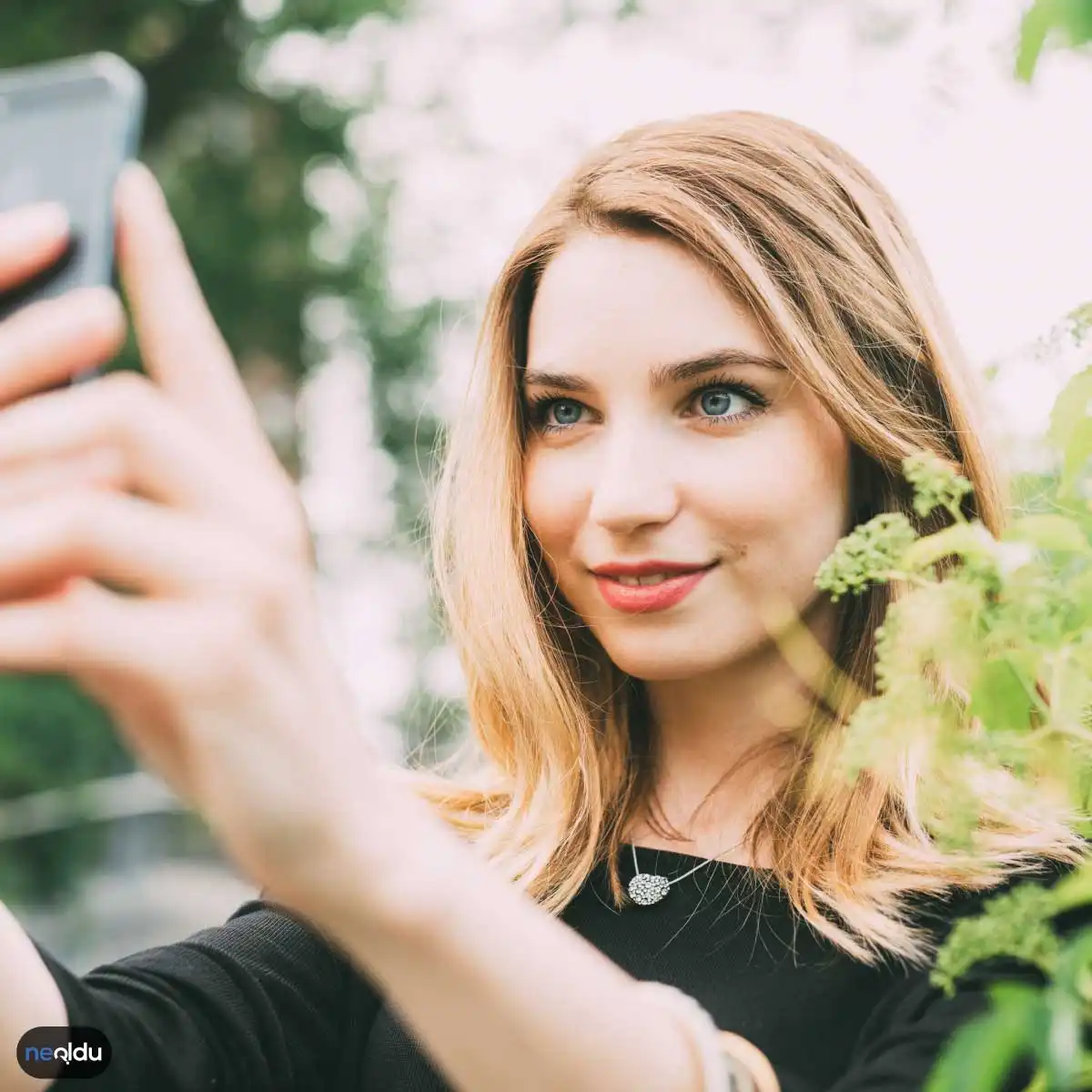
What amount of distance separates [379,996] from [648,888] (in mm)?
446

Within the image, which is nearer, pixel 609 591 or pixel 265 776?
pixel 265 776

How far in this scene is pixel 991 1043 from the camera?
761 millimetres

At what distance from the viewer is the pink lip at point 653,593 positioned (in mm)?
1865

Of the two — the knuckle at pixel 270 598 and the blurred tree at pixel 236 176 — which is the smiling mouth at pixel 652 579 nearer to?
the knuckle at pixel 270 598

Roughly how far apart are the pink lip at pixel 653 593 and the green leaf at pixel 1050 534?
92 cm

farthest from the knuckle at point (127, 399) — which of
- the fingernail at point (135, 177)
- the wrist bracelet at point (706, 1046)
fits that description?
the wrist bracelet at point (706, 1046)

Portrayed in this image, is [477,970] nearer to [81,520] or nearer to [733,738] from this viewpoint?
[81,520]

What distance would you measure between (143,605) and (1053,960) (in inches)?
23.3

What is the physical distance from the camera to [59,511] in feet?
2.53

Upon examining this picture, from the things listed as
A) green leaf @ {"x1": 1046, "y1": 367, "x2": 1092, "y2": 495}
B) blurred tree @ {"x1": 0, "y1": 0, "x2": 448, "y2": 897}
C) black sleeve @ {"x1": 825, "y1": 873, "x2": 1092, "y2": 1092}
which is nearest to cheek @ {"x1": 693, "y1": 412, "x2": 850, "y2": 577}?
black sleeve @ {"x1": 825, "y1": 873, "x2": 1092, "y2": 1092}

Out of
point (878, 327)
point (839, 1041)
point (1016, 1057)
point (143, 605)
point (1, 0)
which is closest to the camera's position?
point (143, 605)

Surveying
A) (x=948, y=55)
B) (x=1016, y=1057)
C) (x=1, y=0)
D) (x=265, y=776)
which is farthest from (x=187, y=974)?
(x=1, y=0)

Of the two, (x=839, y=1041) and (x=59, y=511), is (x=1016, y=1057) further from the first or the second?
(x=59, y=511)

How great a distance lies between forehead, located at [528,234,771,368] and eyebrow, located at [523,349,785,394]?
0.01 metres
